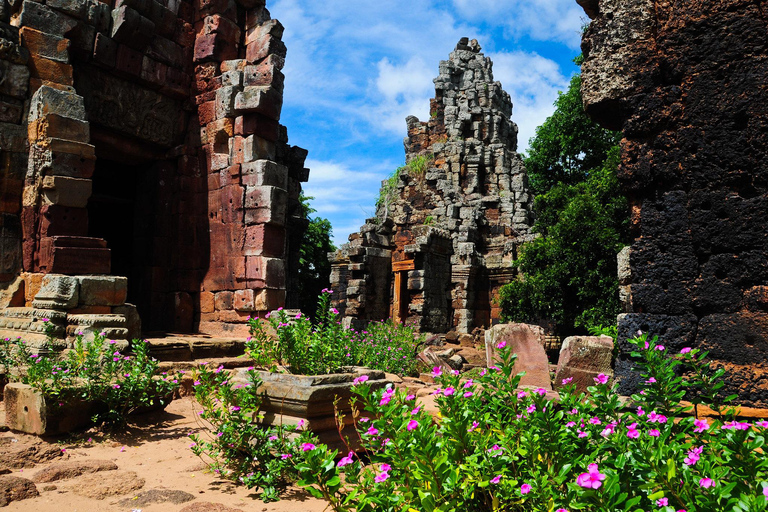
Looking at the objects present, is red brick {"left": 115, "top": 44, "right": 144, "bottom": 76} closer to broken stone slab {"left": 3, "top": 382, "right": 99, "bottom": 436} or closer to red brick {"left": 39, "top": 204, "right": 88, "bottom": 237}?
red brick {"left": 39, "top": 204, "right": 88, "bottom": 237}

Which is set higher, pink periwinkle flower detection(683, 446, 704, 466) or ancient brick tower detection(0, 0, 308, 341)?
ancient brick tower detection(0, 0, 308, 341)

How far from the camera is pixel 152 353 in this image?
275 inches

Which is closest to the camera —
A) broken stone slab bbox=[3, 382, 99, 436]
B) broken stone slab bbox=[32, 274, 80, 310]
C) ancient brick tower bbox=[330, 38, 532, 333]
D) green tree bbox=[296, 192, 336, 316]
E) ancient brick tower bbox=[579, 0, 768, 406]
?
ancient brick tower bbox=[579, 0, 768, 406]

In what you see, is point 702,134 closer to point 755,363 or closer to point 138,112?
point 755,363

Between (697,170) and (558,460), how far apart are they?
2396 mm

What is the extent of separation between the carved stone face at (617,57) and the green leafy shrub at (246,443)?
3362 mm

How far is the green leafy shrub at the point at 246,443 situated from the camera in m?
3.61

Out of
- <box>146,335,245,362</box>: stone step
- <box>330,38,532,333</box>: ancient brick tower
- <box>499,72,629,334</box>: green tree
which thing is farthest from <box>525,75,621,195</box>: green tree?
<box>146,335,245,362</box>: stone step

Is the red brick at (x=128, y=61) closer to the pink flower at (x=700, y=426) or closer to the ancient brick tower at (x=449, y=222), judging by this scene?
the pink flower at (x=700, y=426)

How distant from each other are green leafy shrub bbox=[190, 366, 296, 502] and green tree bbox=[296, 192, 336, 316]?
19.9 m

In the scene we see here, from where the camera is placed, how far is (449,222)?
2330 cm

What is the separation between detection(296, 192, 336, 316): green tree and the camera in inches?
1038

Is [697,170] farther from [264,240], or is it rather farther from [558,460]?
[264,240]

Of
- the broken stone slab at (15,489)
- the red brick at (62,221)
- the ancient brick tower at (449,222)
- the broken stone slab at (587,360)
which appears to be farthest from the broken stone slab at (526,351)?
the ancient brick tower at (449,222)
